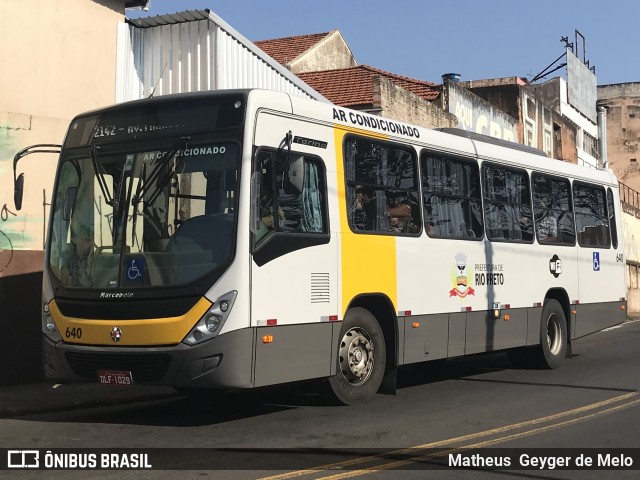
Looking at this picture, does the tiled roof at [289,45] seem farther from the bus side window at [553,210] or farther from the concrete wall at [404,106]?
the bus side window at [553,210]

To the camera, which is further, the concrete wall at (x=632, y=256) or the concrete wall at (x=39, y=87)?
the concrete wall at (x=632, y=256)

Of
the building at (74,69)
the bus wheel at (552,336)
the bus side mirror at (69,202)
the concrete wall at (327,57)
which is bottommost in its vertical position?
the bus wheel at (552,336)

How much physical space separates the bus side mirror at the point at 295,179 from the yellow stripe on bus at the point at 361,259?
1.01 metres

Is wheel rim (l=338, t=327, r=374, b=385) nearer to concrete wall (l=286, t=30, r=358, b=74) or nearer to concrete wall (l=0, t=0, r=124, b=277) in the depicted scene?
concrete wall (l=0, t=0, r=124, b=277)

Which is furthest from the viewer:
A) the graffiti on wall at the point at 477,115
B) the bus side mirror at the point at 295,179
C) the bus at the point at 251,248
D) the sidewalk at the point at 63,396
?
the graffiti on wall at the point at 477,115

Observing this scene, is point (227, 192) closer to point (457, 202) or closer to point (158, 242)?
point (158, 242)

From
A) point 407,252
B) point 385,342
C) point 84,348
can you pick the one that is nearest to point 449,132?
point 407,252

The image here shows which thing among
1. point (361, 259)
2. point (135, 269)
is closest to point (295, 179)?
point (361, 259)

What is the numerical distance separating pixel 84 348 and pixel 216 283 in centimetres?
160

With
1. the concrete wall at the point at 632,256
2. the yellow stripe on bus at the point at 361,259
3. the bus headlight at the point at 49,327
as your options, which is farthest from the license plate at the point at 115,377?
the concrete wall at the point at 632,256

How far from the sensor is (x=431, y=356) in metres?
11.3

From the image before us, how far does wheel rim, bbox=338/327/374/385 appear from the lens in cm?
1001

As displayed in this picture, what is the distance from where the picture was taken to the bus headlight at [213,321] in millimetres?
8344

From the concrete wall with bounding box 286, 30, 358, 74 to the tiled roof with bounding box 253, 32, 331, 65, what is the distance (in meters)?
0.27
